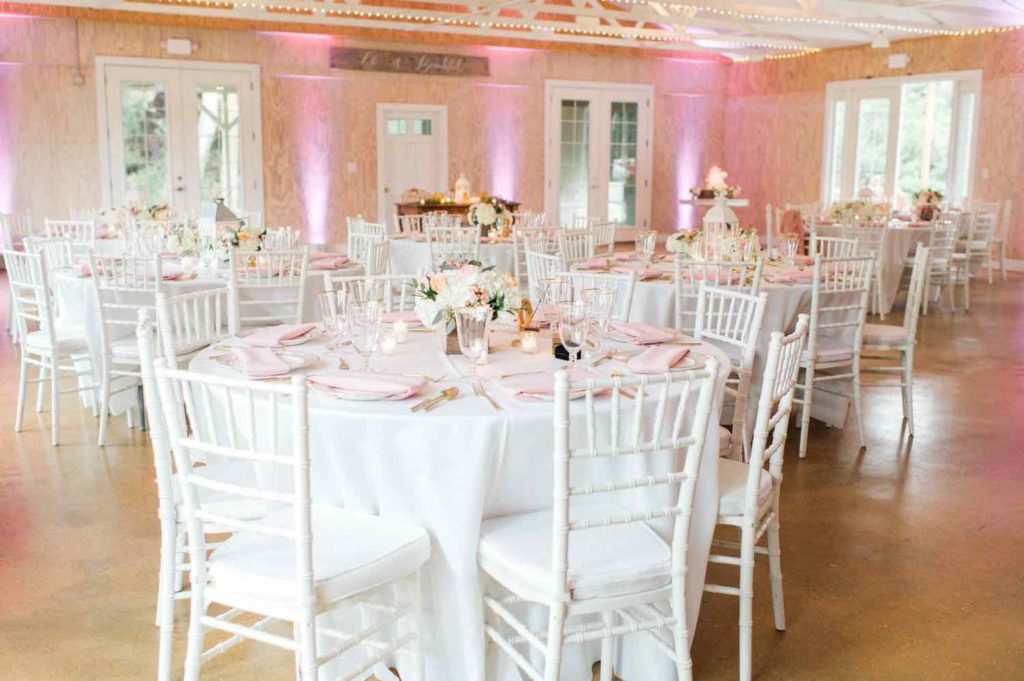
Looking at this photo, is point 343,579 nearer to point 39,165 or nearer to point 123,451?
point 123,451

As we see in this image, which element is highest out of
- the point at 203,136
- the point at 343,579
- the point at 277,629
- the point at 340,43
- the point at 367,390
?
the point at 340,43

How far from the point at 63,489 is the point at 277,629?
171cm

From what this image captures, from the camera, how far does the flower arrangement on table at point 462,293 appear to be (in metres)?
3.06

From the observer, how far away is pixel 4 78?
11773 millimetres

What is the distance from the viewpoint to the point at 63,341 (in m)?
5.07

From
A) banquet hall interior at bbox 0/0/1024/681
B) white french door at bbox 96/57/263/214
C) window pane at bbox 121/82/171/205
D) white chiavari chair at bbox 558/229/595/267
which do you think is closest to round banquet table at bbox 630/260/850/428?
banquet hall interior at bbox 0/0/1024/681

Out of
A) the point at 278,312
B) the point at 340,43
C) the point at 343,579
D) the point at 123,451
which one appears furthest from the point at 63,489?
the point at 340,43

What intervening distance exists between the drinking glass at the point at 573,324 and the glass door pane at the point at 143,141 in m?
10.7

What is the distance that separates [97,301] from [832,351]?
3672mm

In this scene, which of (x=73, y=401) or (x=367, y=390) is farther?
(x=73, y=401)

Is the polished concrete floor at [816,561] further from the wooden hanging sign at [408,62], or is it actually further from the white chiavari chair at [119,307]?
the wooden hanging sign at [408,62]

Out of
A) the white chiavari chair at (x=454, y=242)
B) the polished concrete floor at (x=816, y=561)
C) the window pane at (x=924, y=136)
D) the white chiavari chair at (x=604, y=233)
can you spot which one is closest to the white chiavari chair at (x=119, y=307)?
the polished concrete floor at (x=816, y=561)

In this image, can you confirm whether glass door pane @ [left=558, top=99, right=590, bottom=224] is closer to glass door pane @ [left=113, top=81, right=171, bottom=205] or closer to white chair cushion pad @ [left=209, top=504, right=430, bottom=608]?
glass door pane @ [left=113, top=81, right=171, bottom=205]

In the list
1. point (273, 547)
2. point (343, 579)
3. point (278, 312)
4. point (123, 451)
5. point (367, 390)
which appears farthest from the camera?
point (278, 312)
